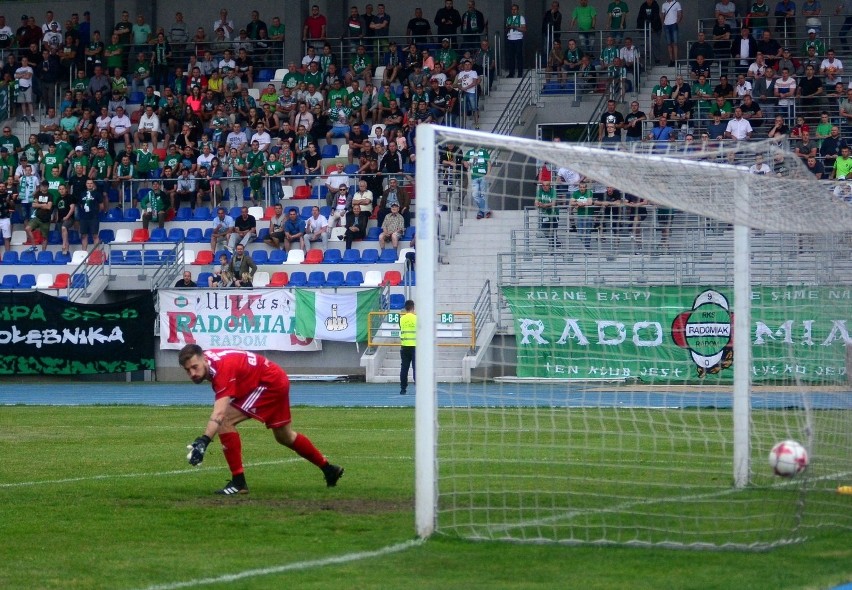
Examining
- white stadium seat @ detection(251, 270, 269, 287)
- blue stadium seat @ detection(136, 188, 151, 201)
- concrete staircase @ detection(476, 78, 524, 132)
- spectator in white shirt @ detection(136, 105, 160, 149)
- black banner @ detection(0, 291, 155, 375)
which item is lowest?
black banner @ detection(0, 291, 155, 375)

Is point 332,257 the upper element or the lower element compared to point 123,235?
lower

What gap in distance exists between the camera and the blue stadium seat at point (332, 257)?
32.0 meters

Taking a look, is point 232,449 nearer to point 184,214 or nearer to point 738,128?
point 738,128

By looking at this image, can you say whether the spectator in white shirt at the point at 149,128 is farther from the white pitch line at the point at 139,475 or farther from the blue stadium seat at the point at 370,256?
the white pitch line at the point at 139,475


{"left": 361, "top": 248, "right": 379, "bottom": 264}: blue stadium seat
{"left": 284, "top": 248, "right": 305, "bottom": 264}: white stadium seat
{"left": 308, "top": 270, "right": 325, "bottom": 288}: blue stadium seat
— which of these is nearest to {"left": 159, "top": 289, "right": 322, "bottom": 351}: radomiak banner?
{"left": 308, "top": 270, "right": 325, "bottom": 288}: blue stadium seat

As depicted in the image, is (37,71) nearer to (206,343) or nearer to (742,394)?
(206,343)

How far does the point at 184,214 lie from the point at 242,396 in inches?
923

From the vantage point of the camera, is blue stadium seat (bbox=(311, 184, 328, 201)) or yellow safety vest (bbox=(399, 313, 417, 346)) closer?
yellow safety vest (bbox=(399, 313, 417, 346))

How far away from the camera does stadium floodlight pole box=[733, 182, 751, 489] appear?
11.7m

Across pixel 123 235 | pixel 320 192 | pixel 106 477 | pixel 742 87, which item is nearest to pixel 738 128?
pixel 742 87

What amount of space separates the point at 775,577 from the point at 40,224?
2937cm

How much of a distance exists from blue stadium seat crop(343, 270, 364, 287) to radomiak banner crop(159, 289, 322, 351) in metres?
1.45

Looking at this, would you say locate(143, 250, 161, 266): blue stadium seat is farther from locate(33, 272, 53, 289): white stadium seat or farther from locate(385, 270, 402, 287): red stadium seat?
locate(385, 270, 402, 287): red stadium seat

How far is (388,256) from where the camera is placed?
1233 inches
